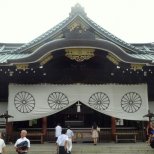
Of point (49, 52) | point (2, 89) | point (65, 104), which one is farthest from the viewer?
point (2, 89)

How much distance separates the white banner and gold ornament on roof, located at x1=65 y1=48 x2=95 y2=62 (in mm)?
1398

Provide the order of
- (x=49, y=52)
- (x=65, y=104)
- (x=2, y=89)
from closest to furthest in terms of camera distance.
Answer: (x=49, y=52), (x=65, y=104), (x=2, y=89)

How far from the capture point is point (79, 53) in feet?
48.0

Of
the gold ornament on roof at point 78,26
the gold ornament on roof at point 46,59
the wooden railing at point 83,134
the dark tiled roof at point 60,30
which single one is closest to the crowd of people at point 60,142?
the wooden railing at point 83,134

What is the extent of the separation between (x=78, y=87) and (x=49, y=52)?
7.38ft

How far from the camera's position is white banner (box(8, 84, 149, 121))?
15.2 metres

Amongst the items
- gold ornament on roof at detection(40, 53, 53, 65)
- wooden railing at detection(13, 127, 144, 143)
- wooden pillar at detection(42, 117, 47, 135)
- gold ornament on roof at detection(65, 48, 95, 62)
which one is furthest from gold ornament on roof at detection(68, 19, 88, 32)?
wooden railing at detection(13, 127, 144, 143)

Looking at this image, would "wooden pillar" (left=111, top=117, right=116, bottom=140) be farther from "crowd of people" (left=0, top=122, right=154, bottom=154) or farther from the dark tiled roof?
the dark tiled roof

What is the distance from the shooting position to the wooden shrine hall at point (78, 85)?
14.9 meters

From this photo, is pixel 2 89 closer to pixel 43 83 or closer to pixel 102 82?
pixel 43 83

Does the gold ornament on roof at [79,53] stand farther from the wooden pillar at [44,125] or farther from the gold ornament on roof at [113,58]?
the wooden pillar at [44,125]

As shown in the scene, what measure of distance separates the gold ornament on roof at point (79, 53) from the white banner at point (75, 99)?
4.59 feet

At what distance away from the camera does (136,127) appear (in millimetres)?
16156

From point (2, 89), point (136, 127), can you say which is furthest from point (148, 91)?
point (2, 89)
